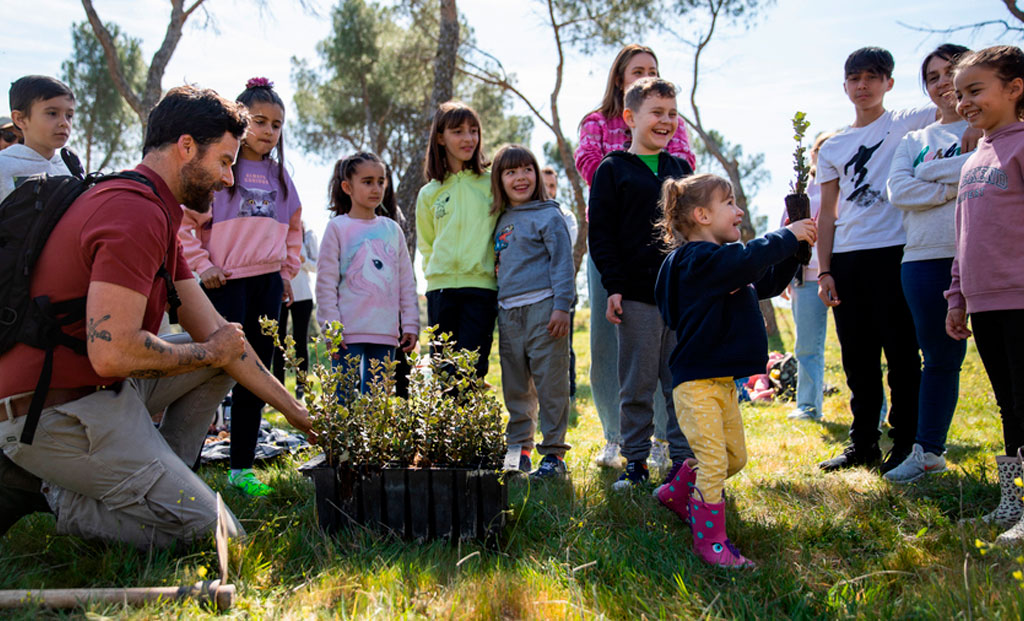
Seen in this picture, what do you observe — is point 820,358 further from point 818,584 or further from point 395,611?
point 395,611

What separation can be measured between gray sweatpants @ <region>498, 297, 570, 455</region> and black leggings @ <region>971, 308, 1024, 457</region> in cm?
204

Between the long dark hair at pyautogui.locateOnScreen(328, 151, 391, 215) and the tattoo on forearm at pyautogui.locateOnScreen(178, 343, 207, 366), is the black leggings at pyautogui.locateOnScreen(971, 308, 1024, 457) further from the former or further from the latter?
the long dark hair at pyautogui.locateOnScreen(328, 151, 391, 215)

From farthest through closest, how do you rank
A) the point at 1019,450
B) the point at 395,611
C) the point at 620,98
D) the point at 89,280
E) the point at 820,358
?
the point at 820,358, the point at 620,98, the point at 1019,450, the point at 89,280, the point at 395,611

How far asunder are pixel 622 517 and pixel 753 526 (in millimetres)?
540

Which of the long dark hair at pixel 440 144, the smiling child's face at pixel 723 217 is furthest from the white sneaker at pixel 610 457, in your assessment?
the long dark hair at pixel 440 144

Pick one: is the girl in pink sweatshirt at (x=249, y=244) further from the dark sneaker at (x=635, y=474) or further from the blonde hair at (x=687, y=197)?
the blonde hair at (x=687, y=197)

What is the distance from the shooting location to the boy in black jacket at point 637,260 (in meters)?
3.83

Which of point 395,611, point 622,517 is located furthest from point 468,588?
point 622,517

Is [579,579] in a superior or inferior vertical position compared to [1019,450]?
inferior

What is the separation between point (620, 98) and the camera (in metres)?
4.77

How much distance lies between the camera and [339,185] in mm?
4879

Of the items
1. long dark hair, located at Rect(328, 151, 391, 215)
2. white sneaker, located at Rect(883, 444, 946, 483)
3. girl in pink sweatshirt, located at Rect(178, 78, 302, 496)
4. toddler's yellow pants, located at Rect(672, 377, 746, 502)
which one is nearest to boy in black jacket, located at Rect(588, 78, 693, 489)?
toddler's yellow pants, located at Rect(672, 377, 746, 502)

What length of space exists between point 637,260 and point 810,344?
297 cm

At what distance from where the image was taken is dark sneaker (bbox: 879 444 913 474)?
12.8 ft
